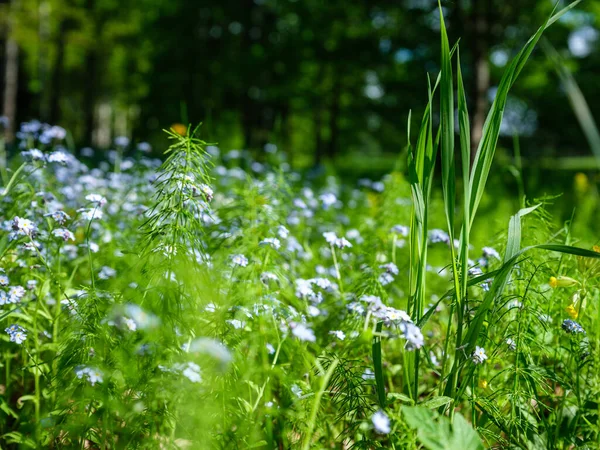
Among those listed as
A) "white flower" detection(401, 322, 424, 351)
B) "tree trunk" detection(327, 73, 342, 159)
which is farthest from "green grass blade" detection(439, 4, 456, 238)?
"tree trunk" detection(327, 73, 342, 159)

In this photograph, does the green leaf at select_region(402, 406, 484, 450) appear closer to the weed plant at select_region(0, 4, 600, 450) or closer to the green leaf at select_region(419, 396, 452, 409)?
the weed plant at select_region(0, 4, 600, 450)

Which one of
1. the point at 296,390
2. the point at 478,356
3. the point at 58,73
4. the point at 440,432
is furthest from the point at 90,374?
the point at 58,73

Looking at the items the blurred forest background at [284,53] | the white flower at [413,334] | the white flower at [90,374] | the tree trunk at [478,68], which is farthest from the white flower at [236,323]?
the tree trunk at [478,68]

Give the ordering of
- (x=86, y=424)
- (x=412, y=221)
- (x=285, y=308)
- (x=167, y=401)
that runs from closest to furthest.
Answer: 1. (x=86, y=424)
2. (x=167, y=401)
3. (x=412, y=221)
4. (x=285, y=308)

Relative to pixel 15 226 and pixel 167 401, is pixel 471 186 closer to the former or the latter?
pixel 167 401

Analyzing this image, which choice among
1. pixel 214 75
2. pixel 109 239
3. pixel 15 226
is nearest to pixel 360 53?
pixel 214 75

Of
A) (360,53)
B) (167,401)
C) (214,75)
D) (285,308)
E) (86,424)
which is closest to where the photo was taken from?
(86,424)

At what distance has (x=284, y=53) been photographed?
1362 cm

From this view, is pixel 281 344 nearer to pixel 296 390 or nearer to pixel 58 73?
pixel 296 390

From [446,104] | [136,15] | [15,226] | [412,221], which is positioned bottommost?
[15,226]

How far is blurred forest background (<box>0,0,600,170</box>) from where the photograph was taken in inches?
408

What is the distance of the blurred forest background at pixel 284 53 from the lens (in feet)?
34.0

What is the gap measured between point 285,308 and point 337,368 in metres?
0.40

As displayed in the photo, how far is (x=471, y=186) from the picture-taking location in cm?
161
